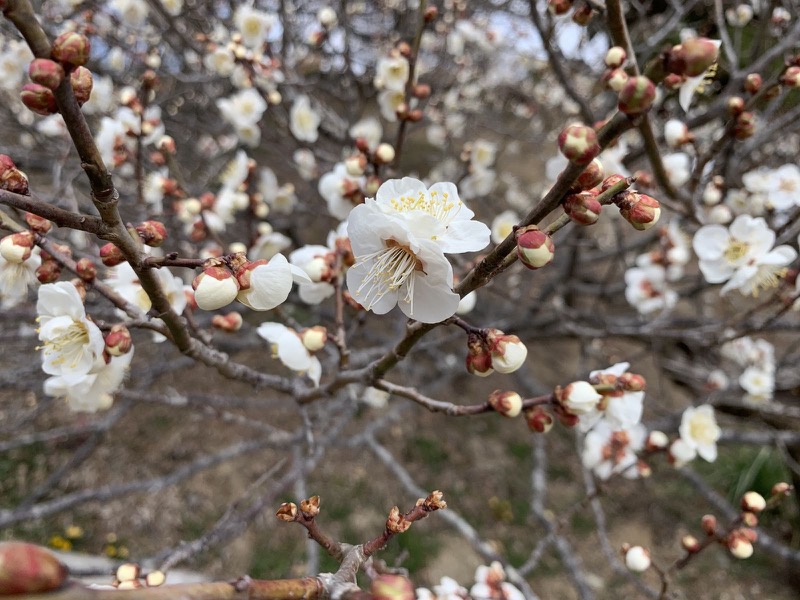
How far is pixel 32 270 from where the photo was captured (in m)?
1.01

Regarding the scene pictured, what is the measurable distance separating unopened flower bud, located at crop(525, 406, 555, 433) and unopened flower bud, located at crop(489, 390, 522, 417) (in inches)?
1.9

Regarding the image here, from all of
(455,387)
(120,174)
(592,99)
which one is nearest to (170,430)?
(120,174)

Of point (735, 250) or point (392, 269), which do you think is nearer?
point (392, 269)

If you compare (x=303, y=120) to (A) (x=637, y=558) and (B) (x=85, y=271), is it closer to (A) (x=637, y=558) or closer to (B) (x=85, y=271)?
(B) (x=85, y=271)

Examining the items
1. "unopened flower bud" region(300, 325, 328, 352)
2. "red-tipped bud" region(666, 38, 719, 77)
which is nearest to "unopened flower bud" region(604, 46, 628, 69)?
"red-tipped bud" region(666, 38, 719, 77)

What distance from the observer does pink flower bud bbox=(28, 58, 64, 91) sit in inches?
21.0

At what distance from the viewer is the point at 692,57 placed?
1.76 feet

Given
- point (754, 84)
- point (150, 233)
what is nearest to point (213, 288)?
point (150, 233)

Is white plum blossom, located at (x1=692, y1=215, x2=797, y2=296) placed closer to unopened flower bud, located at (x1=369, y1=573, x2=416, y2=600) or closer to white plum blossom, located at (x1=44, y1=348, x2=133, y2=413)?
unopened flower bud, located at (x1=369, y1=573, x2=416, y2=600)

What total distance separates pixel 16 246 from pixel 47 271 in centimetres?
14

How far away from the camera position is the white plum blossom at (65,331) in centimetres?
88

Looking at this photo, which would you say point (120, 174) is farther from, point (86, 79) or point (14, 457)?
point (86, 79)

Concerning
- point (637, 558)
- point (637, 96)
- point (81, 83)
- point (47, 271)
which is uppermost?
point (81, 83)

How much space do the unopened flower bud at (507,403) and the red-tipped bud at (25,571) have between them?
739 millimetres
